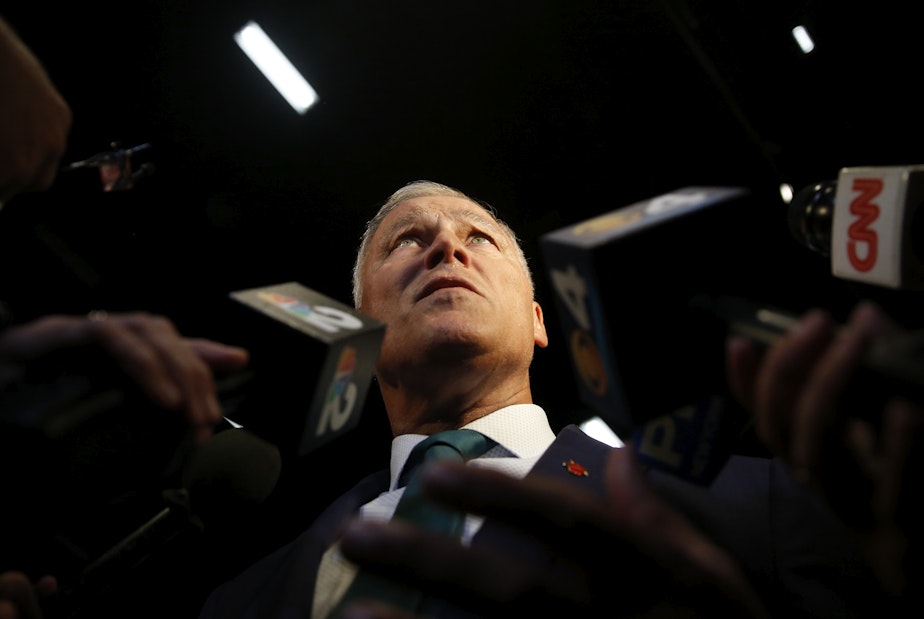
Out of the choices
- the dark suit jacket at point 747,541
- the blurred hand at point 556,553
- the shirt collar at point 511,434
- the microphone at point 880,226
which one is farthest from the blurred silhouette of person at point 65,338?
the microphone at point 880,226

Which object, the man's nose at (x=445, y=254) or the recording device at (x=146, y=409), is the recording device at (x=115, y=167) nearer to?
the man's nose at (x=445, y=254)

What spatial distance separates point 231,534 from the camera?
2.42 m

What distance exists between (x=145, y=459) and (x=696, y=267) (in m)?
0.97

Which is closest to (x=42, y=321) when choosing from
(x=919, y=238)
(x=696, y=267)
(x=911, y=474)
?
(x=696, y=267)

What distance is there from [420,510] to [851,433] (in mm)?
892

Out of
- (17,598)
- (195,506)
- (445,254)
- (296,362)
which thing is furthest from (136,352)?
(445,254)

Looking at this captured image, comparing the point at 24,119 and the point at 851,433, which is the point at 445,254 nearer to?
the point at 24,119

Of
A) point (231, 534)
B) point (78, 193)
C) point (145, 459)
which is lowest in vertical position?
point (231, 534)

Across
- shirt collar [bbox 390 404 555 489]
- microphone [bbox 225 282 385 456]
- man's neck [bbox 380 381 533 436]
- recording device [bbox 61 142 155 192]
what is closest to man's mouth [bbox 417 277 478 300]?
man's neck [bbox 380 381 533 436]

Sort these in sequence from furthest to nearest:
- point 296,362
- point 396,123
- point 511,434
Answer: point 396,123
point 511,434
point 296,362

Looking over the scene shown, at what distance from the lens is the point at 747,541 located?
4.26 feet

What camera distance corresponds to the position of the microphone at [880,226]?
130cm

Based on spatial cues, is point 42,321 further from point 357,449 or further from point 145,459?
point 357,449

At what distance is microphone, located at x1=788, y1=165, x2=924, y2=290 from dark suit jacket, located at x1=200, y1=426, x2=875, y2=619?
1.73ft
